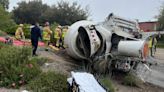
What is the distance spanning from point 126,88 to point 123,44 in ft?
5.30

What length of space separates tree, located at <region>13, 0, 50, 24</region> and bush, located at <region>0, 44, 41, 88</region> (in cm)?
5680

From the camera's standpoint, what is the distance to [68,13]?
66375mm

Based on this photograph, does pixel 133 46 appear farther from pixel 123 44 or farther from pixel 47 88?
pixel 47 88

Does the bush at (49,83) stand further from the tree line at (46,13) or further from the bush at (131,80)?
the tree line at (46,13)

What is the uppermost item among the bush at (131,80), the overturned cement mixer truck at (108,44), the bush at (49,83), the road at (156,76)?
the overturned cement mixer truck at (108,44)

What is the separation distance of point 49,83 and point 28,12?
6034 centimetres

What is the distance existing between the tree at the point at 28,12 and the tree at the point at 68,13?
4647mm

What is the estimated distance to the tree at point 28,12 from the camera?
71.2 metres

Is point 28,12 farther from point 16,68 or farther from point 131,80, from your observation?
point 16,68

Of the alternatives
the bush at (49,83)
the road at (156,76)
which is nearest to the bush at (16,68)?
the bush at (49,83)

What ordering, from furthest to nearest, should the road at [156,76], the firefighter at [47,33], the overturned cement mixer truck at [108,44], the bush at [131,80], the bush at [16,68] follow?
1. the firefighter at [47,33]
2. the road at [156,76]
3. the bush at [131,80]
4. the overturned cement mixer truck at [108,44]
5. the bush at [16,68]

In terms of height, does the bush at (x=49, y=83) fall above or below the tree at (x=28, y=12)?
below

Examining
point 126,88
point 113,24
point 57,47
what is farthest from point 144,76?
point 57,47

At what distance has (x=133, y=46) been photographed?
14.9 metres
